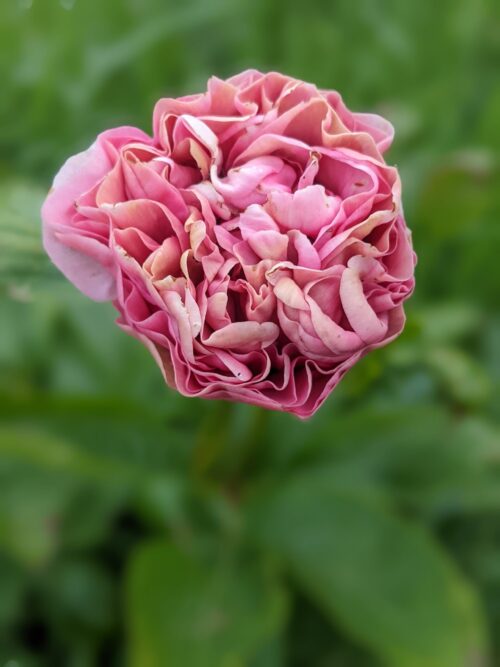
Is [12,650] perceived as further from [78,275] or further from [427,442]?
[78,275]

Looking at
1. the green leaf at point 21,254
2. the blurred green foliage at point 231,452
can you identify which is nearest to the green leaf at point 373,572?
the blurred green foliage at point 231,452

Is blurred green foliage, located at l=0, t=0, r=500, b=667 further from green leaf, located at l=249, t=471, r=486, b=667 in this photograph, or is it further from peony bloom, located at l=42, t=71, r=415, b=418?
peony bloom, located at l=42, t=71, r=415, b=418

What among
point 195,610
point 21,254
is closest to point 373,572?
point 195,610

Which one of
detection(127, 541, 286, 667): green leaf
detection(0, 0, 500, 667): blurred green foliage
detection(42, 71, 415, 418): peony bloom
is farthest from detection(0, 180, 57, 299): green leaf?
detection(127, 541, 286, 667): green leaf

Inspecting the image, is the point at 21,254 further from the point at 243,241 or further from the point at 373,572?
the point at 373,572

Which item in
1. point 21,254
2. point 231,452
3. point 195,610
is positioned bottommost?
point 195,610

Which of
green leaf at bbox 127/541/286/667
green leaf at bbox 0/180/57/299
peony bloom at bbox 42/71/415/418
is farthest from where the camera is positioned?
green leaf at bbox 127/541/286/667
